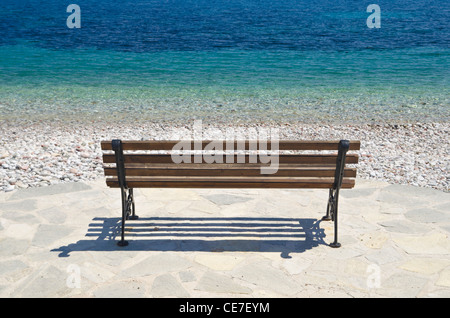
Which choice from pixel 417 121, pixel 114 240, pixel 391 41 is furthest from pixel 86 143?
pixel 391 41

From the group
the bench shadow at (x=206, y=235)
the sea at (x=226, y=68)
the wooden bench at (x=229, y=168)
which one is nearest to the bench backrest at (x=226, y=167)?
the wooden bench at (x=229, y=168)

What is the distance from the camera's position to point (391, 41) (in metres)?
32.2

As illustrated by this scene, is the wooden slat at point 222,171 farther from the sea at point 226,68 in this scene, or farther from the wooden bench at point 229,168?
the sea at point 226,68

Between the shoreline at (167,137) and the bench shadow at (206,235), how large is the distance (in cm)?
203

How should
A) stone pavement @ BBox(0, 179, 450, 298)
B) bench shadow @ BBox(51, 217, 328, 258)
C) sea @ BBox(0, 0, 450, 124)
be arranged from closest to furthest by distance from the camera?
stone pavement @ BBox(0, 179, 450, 298), bench shadow @ BBox(51, 217, 328, 258), sea @ BBox(0, 0, 450, 124)

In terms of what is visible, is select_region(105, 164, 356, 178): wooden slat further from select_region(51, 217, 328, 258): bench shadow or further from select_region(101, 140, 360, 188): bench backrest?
select_region(51, 217, 328, 258): bench shadow

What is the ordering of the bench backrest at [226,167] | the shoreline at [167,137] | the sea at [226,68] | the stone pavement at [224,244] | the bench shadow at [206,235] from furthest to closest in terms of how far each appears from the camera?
the sea at [226,68] → the shoreline at [167,137] → the bench shadow at [206,235] → the bench backrest at [226,167] → the stone pavement at [224,244]

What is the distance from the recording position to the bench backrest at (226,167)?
4216 millimetres

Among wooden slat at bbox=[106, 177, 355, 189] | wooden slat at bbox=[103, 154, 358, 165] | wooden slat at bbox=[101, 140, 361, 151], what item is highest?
wooden slat at bbox=[101, 140, 361, 151]

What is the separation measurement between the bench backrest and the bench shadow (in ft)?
2.10

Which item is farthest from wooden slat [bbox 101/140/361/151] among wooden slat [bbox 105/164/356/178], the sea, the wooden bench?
the sea

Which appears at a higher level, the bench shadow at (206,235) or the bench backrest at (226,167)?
the bench backrest at (226,167)

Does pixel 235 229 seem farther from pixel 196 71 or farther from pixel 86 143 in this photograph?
pixel 196 71

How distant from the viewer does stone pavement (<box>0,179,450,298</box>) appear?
3.76m
